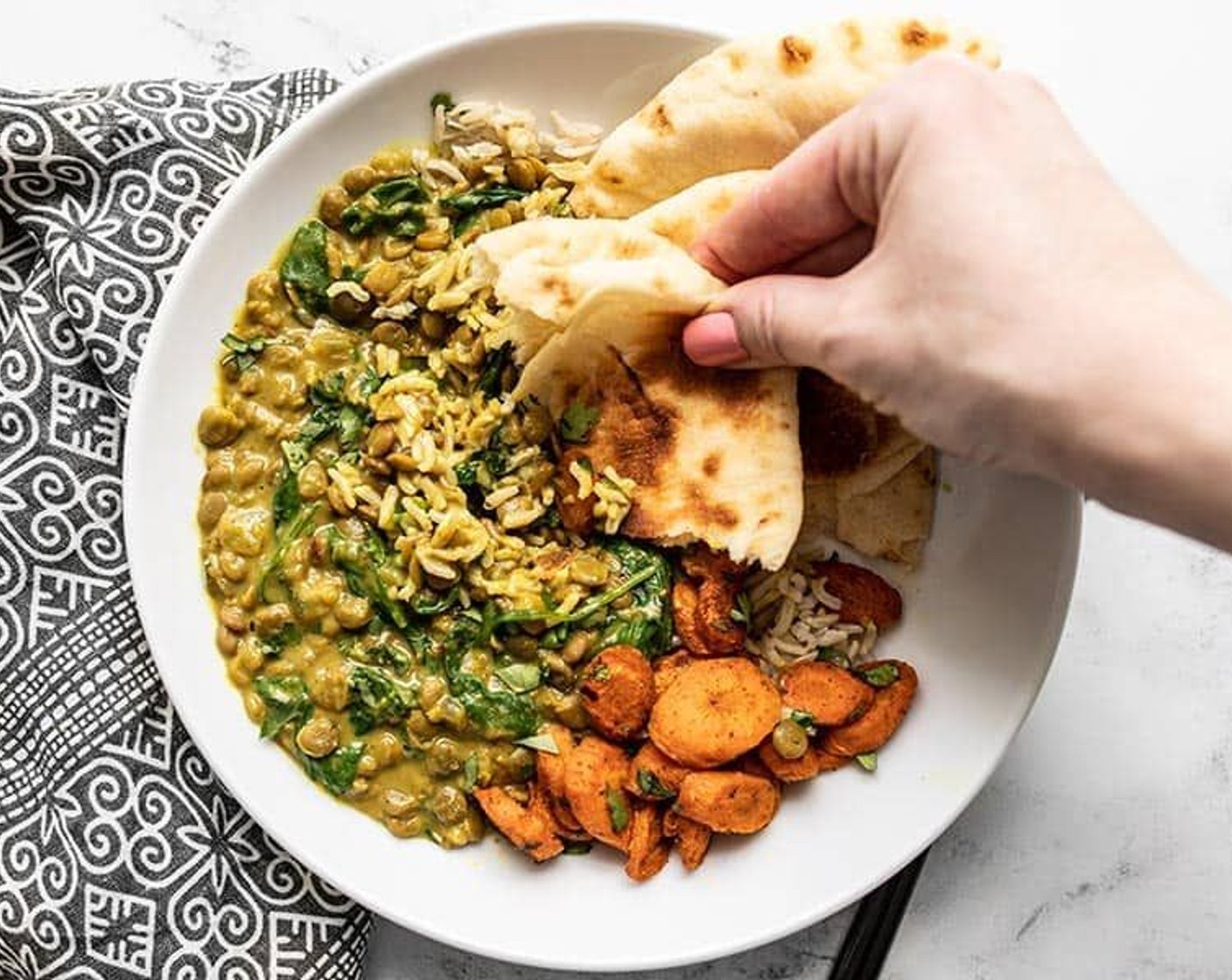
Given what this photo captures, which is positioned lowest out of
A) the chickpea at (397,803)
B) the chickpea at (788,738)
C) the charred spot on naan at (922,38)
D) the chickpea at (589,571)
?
the chickpea at (397,803)

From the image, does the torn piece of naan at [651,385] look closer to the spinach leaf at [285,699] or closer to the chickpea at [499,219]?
the chickpea at [499,219]

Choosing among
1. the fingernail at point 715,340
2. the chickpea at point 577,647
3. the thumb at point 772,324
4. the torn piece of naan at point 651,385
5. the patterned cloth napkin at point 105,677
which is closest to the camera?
the thumb at point 772,324

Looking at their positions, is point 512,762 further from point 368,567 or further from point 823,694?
point 823,694

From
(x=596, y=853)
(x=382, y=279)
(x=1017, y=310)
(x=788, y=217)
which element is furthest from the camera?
(x=596, y=853)

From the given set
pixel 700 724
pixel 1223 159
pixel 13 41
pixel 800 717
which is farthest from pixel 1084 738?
pixel 13 41

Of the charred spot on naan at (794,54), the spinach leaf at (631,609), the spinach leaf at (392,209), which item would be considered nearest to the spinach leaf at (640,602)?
the spinach leaf at (631,609)

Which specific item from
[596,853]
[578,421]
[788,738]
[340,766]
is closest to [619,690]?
[788,738]

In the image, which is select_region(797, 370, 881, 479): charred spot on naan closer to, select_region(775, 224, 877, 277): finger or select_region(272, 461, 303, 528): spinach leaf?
select_region(775, 224, 877, 277): finger
